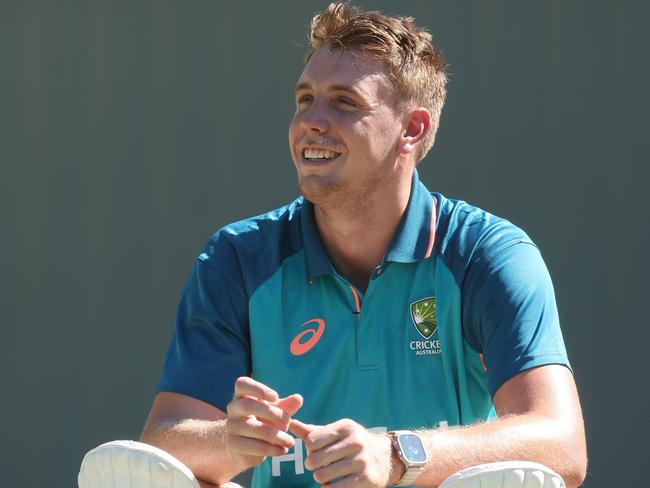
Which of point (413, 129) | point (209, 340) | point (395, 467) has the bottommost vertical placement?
point (395, 467)

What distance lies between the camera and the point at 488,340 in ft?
7.70

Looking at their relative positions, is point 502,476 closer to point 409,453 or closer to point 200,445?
point 409,453

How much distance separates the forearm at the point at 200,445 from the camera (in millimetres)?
2199

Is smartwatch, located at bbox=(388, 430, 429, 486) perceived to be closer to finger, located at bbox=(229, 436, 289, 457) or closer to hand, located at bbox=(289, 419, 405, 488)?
hand, located at bbox=(289, 419, 405, 488)

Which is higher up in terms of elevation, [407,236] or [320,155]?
[320,155]

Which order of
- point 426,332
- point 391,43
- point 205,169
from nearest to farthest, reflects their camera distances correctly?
point 426,332, point 391,43, point 205,169

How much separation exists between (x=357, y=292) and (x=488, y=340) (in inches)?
12.9

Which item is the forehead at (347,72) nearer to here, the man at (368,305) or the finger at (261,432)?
the man at (368,305)

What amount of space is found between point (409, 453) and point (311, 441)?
196 millimetres

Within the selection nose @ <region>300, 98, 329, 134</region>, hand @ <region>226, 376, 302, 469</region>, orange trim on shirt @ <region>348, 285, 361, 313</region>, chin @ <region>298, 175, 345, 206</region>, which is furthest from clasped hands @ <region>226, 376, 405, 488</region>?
nose @ <region>300, 98, 329, 134</region>

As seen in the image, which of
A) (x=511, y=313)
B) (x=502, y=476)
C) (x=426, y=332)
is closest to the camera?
(x=502, y=476)

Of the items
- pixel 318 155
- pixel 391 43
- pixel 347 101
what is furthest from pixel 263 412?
pixel 391 43

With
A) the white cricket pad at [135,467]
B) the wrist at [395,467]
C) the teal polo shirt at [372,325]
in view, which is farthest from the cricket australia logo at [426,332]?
the white cricket pad at [135,467]

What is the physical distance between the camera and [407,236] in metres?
2.53
